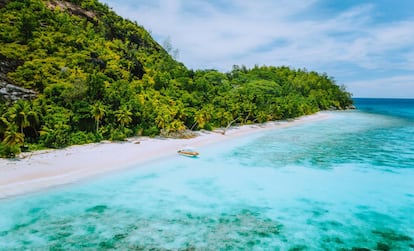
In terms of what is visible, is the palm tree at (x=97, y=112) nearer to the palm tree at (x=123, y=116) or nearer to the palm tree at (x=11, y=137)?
the palm tree at (x=123, y=116)

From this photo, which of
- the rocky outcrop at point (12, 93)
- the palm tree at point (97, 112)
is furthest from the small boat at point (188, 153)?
the rocky outcrop at point (12, 93)

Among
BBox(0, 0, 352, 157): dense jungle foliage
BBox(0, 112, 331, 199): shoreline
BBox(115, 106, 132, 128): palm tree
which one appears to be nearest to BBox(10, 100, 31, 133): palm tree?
BBox(0, 0, 352, 157): dense jungle foliage

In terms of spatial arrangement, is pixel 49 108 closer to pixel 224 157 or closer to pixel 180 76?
pixel 224 157

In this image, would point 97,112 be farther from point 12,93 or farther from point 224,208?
point 224,208

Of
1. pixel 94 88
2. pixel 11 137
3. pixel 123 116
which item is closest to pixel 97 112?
pixel 123 116

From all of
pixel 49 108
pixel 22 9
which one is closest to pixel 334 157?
pixel 49 108
